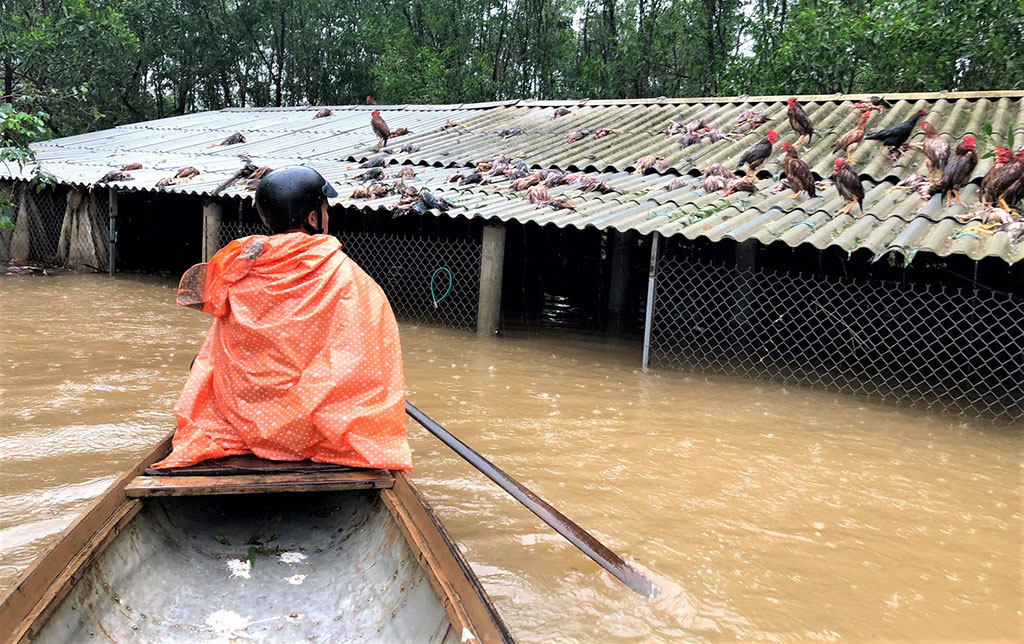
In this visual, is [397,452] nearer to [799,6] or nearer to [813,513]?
[813,513]

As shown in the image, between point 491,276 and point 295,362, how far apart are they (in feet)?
16.5

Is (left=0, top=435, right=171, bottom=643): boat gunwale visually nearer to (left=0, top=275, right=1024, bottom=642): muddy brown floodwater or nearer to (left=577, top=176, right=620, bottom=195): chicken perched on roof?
(left=0, top=275, right=1024, bottom=642): muddy brown floodwater

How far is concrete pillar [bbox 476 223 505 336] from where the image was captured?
307 inches

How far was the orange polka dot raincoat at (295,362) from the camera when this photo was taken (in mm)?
2924

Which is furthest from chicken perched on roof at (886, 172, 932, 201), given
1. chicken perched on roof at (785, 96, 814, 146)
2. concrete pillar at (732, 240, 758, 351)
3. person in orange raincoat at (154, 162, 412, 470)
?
person in orange raincoat at (154, 162, 412, 470)

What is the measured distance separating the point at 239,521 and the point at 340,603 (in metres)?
0.68

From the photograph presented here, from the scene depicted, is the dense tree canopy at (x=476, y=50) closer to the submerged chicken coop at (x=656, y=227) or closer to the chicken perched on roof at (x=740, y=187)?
the submerged chicken coop at (x=656, y=227)

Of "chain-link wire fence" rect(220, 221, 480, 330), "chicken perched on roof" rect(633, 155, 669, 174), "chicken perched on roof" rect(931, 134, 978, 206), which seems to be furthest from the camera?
"chain-link wire fence" rect(220, 221, 480, 330)

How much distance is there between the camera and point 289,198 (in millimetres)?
3002

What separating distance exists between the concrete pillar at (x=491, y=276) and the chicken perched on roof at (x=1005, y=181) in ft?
14.2

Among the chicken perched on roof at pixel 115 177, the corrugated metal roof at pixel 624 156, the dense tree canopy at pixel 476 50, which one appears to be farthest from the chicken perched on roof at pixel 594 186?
the dense tree canopy at pixel 476 50

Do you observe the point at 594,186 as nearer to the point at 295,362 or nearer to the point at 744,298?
the point at 744,298

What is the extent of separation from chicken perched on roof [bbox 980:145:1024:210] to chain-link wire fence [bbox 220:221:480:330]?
5.19m

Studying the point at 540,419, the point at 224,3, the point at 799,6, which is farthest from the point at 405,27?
the point at 540,419
